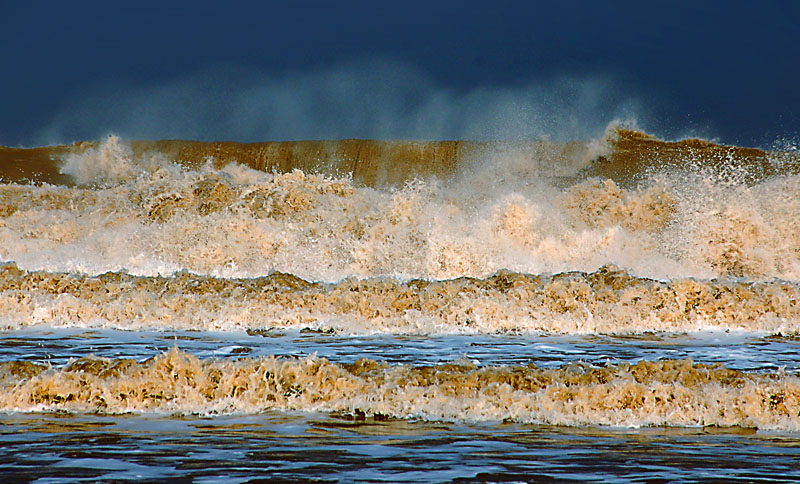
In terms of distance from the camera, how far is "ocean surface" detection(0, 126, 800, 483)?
407 centimetres

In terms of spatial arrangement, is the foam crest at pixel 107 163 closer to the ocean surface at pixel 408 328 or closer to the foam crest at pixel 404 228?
the ocean surface at pixel 408 328

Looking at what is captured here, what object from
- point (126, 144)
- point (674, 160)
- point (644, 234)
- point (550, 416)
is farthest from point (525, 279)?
point (126, 144)

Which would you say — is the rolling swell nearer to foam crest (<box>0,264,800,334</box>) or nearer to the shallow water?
foam crest (<box>0,264,800,334</box>)

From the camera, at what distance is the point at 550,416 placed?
5023 mm

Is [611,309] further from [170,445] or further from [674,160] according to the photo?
[674,160]

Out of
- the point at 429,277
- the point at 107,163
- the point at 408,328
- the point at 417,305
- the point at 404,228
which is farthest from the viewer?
the point at 107,163

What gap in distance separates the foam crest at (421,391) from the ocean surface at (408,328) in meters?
0.02

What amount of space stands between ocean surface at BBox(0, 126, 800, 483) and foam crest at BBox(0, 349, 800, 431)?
0.06 feet

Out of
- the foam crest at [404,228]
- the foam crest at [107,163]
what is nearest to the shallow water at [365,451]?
the foam crest at [404,228]

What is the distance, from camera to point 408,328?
31.7 feet

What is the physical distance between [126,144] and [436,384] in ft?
86.4

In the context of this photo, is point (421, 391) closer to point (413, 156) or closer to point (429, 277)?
point (429, 277)

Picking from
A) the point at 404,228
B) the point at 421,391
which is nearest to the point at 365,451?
the point at 421,391

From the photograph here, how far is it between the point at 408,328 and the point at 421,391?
14.0ft
